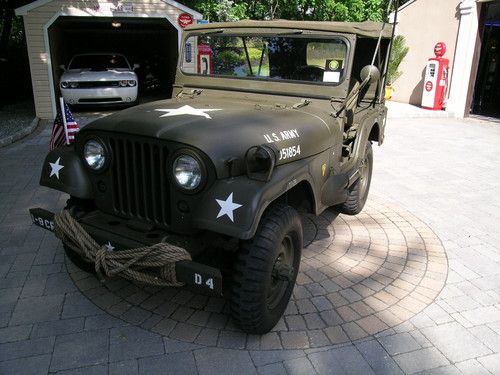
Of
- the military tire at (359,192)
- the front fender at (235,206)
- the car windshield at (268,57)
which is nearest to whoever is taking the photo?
the front fender at (235,206)

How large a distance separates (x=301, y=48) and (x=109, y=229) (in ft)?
6.94

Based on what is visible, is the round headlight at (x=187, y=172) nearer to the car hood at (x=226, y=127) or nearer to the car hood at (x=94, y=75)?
the car hood at (x=226, y=127)

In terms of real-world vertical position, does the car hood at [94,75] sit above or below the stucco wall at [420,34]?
below

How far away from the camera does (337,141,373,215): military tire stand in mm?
4355

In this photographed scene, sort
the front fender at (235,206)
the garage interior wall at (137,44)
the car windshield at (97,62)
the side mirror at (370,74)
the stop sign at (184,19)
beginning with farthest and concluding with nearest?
the garage interior wall at (137,44)
the car windshield at (97,62)
the stop sign at (184,19)
the side mirror at (370,74)
the front fender at (235,206)

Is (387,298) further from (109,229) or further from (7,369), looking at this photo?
(7,369)

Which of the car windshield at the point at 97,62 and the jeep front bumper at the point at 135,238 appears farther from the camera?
the car windshield at the point at 97,62

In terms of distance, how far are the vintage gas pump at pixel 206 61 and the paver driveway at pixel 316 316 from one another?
72.8 inches

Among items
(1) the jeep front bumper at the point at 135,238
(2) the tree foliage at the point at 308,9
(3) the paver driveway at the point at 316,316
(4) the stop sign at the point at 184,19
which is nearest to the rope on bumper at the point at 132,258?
(1) the jeep front bumper at the point at 135,238

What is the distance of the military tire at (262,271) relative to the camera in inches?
92.8

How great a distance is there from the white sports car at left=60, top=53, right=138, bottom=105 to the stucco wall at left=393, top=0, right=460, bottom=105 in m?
8.68

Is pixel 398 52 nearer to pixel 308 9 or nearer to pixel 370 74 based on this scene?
pixel 308 9

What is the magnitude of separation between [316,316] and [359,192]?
6.22 feet

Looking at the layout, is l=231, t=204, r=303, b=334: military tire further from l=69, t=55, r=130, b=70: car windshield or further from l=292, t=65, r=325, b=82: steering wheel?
l=69, t=55, r=130, b=70: car windshield
